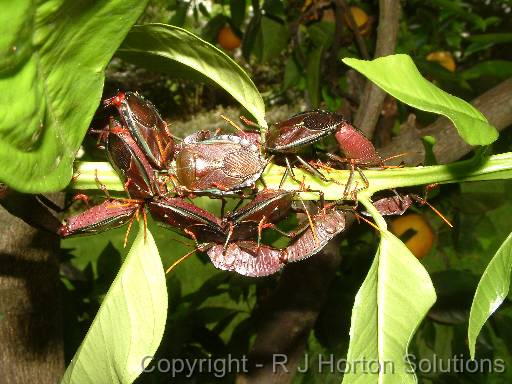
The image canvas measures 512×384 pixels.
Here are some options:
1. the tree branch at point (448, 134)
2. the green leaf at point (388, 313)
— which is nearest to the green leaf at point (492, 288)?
the green leaf at point (388, 313)

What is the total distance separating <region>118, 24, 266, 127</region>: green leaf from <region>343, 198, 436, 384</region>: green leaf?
11 cm

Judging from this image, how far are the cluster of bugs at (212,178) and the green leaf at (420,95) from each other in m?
0.06

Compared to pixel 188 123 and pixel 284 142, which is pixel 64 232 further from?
pixel 188 123

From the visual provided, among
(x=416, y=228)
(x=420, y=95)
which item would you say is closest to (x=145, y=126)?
(x=420, y=95)

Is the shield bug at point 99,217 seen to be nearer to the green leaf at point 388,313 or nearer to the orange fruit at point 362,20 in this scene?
the green leaf at point 388,313

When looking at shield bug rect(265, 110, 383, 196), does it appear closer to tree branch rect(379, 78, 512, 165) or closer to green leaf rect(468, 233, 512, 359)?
green leaf rect(468, 233, 512, 359)

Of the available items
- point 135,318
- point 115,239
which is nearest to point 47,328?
point 135,318

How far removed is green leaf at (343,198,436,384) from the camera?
334 millimetres

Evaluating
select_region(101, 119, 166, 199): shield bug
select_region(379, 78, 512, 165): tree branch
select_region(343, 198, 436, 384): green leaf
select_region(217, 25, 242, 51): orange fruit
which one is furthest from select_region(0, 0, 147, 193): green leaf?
select_region(217, 25, 242, 51): orange fruit

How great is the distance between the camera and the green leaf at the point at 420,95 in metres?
0.27

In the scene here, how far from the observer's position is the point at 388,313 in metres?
0.34

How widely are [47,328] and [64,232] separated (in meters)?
0.35

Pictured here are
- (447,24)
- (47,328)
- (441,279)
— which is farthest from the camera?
(447,24)

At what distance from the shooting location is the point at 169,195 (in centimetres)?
32
